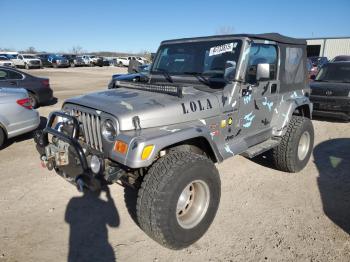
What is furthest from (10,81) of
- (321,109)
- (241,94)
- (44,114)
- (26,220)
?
(321,109)

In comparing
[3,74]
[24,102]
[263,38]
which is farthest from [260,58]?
[3,74]

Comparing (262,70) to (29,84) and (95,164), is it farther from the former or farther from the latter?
(29,84)

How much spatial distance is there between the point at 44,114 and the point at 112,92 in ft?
21.9

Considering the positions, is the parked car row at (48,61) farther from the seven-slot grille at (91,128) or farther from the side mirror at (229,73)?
the seven-slot grille at (91,128)

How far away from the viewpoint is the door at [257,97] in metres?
3.77

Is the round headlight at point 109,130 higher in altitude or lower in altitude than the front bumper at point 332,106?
higher

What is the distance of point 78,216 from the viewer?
11.6ft

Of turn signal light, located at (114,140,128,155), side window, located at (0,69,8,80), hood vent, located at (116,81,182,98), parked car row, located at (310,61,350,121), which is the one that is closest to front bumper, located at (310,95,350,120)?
parked car row, located at (310,61,350,121)

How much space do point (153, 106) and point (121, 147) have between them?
58cm

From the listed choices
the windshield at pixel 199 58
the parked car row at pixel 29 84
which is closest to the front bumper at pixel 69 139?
the windshield at pixel 199 58

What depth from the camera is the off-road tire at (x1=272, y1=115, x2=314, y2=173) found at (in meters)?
4.42

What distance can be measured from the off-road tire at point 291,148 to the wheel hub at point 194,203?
→ 6.11 feet

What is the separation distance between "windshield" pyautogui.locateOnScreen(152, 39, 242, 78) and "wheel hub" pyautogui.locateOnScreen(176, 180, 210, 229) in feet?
4.78

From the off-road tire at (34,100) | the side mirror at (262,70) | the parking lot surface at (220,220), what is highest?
the side mirror at (262,70)
